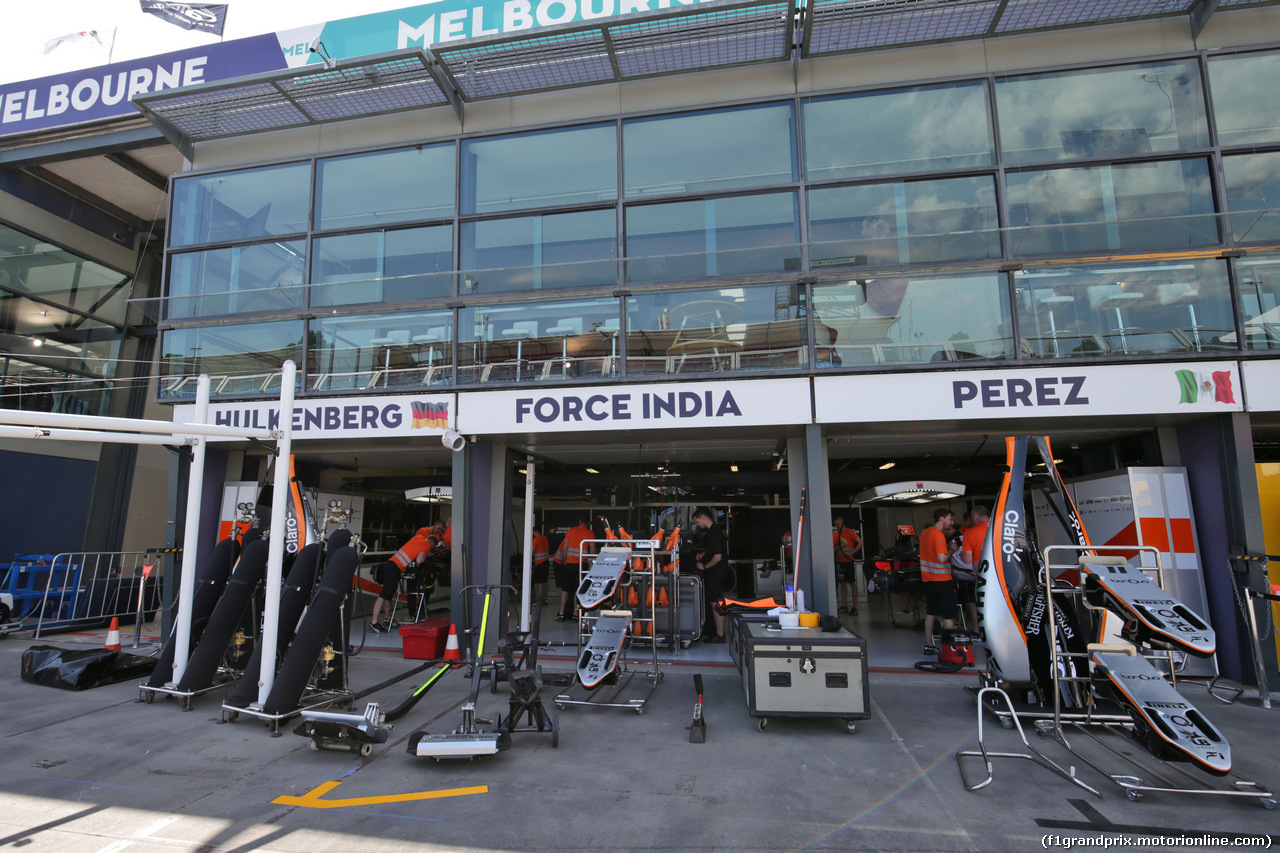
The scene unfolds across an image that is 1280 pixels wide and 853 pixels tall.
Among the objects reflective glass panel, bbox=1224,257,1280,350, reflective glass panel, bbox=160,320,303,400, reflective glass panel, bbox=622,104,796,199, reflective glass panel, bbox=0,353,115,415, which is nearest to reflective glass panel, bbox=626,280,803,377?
reflective glass panel, bbox=622,104,796,199

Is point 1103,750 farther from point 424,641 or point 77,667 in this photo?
point 77,667

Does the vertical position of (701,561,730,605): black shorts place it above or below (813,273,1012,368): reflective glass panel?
below

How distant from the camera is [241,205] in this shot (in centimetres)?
1030

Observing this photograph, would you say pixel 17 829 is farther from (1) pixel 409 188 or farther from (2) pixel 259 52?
(2) pixel 259 52

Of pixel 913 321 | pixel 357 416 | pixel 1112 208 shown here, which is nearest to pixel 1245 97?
pixel 1112 208

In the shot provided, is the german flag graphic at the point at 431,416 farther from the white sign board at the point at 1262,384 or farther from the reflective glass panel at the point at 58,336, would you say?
the reflective glass panel at the point at 58,336

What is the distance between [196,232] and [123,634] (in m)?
6.68

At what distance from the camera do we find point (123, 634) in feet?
34.1

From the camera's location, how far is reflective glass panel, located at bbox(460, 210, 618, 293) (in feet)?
29.7

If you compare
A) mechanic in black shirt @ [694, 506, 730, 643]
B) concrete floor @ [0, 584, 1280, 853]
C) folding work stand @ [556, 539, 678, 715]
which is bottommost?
concrete floor @ [0, 584, 1280, 853]

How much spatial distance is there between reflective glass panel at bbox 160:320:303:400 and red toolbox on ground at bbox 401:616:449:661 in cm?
409

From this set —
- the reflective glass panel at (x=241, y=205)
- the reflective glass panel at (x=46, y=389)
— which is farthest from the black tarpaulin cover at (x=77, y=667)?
the reflective glass panel at (x=46, y=389)

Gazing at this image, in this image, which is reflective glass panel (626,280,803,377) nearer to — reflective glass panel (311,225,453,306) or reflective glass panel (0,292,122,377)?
reflective glass panel (311,225,453,306)

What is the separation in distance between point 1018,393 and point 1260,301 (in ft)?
9.79
